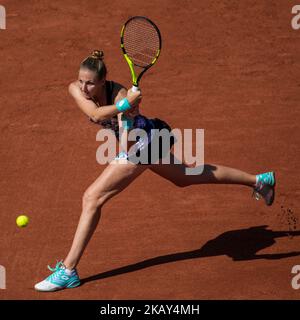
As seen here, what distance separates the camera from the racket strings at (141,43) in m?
6.58

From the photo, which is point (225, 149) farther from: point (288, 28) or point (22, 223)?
point (288, 28)

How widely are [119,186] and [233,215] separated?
1609 millimetres

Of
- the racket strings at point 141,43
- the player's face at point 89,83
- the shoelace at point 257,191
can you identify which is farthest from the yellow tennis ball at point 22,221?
the shoelace at point 257,191

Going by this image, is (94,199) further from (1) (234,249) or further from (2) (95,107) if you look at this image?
(1) (234,249)

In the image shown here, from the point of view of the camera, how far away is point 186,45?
35.9 feet

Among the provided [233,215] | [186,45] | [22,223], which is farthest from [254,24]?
[22,223]

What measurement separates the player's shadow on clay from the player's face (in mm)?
1631

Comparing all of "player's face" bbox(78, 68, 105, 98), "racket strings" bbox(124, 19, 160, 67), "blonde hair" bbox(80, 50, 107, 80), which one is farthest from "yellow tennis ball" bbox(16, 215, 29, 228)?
"racket strings" bbox(124, 19, 160, 67)

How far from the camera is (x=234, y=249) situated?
286 inches

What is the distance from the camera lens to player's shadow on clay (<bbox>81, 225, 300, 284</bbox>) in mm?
7035

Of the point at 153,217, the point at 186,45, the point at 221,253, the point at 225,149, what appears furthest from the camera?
the point at 186,45

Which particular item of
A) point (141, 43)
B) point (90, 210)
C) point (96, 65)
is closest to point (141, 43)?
point (141, 43)

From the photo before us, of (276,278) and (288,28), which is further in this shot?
(288,28)

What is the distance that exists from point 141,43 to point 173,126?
2662mm
